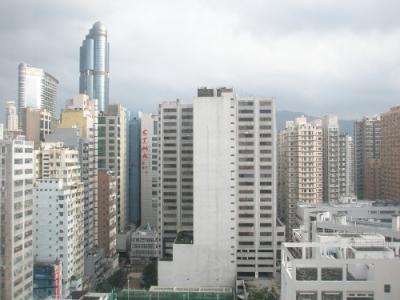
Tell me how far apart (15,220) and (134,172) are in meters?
15.9

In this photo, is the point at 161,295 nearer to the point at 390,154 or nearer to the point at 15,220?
the point at 15,220

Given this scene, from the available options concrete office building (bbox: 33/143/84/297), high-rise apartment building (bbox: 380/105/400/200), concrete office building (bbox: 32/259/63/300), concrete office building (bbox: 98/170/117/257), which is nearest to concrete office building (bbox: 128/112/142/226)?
concrete office building (bbox: 98/170/117/257)

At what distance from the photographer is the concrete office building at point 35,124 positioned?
23.4 meters

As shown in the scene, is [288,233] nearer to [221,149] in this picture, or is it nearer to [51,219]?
[221,149]

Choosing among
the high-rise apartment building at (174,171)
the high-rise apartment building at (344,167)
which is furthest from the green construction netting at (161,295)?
the high-rise apartment building at (344,167)

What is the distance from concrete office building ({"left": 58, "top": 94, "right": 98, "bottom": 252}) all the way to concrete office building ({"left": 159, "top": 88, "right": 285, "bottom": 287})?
3.47 m

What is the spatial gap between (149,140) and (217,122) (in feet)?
35.5

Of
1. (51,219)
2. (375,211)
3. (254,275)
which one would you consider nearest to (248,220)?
(254,275)

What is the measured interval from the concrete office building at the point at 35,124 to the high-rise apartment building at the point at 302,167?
1104cm

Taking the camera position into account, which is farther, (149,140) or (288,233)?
(149,140)

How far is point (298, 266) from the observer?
9477 millimetres

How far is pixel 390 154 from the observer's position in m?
26.6

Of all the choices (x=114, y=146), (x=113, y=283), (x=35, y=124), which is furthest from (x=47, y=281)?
(x=114, y=146)

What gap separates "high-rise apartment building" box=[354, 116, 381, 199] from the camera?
30.3 metres
